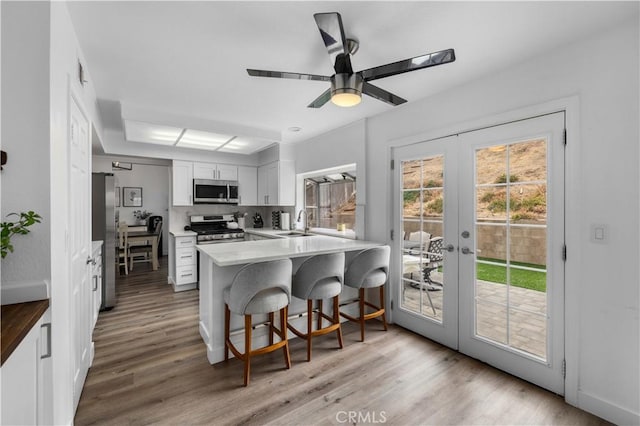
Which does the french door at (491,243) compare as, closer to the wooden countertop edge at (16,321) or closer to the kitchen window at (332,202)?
the kitchen window at (332,202)

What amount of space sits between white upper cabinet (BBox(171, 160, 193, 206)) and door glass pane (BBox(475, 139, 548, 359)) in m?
4.23

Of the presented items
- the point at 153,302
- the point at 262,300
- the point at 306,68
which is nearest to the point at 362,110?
the point at 306,68

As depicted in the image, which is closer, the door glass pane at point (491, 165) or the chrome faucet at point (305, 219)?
the door glass pane at point (491, 165)

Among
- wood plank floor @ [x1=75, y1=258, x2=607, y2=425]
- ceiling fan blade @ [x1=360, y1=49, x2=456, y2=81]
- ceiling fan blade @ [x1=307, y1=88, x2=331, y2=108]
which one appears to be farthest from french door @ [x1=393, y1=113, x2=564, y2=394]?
ceiling fan blade @ [x1=307, y1=88, x2=331, y2=108]

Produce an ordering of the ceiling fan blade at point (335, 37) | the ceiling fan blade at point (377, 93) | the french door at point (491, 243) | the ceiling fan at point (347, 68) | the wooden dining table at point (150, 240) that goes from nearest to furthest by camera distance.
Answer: the ceiling fan blade at point (335, 37), the ceiling fan at point (347, 68), the ceiling fan blade at point (377, 93), the french door at point (491, 243), the wooden dining table at point (150, 240)

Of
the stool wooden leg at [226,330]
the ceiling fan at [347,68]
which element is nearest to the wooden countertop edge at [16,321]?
the stool wooden leg at [226,330]

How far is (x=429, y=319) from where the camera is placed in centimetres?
285

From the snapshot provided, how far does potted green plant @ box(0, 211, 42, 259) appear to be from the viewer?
44.4 inches

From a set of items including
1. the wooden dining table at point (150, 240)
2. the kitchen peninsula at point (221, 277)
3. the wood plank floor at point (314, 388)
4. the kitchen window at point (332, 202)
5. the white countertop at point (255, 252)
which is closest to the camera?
the wood plank floor at point (314, 388)

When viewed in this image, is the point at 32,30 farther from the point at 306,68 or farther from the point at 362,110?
the point at 362,110

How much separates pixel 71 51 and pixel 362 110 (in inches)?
96.3

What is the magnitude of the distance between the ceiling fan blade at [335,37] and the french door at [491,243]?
1.39 meters

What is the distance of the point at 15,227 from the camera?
121 centimetres

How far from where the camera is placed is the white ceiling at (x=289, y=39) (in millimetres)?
1581
